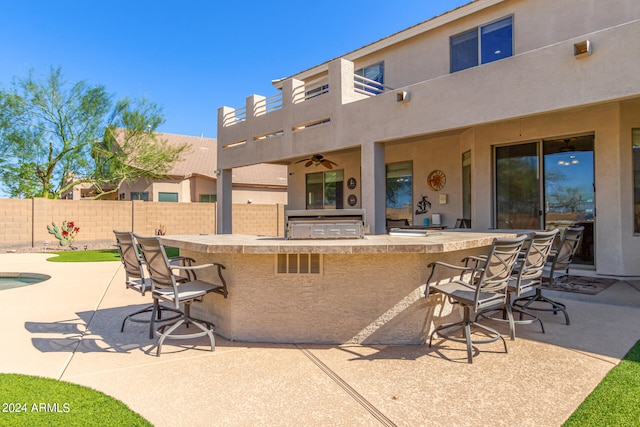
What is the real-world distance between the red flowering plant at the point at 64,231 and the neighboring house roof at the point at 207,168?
7.45 meters

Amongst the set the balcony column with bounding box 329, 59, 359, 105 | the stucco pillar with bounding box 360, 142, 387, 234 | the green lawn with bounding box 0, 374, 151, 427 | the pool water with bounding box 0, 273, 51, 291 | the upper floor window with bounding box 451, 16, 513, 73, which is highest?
the upper floor window with bounding box 451, 16, 513, 73

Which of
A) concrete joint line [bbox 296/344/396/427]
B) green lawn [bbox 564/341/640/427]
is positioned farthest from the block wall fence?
green lawn [bbox 564/341/640/427]

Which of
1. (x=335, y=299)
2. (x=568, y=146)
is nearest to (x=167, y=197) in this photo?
(x=568, y=146)

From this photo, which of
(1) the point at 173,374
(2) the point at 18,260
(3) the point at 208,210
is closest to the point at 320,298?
(1) the point at 173,374

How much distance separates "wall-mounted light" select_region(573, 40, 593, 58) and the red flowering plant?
16.1 m

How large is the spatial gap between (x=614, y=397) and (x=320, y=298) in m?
2.47

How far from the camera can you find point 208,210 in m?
17.8

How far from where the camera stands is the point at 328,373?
326 cm

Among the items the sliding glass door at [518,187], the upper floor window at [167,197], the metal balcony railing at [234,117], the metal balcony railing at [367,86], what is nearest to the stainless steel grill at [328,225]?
the sliding glass door at [518,187]

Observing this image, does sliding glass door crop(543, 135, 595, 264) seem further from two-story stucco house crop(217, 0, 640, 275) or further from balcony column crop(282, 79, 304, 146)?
balcony column crop(282, 79, 304, 146)

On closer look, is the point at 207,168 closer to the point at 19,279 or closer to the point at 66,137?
the point at 66,137

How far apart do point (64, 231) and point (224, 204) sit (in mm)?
6343

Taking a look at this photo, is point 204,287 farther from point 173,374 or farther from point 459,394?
point 459,394

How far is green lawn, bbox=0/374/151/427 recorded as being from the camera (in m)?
2.41
